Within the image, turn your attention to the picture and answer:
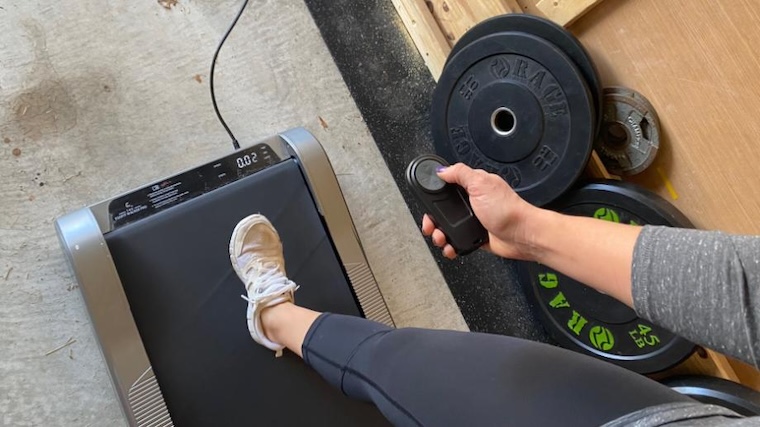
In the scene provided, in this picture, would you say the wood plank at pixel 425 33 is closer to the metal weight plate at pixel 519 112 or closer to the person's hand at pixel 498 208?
the metal weight plate at pixel 519 112

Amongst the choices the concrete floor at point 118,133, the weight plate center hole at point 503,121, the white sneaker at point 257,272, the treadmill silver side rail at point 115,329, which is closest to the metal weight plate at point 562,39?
the weight plate center hole at point 503,121

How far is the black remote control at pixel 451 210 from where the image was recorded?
3.13ft

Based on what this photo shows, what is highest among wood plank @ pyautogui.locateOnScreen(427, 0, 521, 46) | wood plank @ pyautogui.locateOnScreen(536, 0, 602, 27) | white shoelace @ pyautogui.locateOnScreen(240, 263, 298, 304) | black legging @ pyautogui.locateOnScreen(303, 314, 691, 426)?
wood plank @ pyautogui.locateOnScreen(427, 0, 521, 46)

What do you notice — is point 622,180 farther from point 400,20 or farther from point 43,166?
point 43,166

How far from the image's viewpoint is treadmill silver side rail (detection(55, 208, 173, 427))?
3.30ft

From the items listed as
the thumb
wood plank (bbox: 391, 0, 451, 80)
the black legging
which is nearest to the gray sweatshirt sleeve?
the black legging

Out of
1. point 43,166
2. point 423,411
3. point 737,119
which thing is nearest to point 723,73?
point 737,119

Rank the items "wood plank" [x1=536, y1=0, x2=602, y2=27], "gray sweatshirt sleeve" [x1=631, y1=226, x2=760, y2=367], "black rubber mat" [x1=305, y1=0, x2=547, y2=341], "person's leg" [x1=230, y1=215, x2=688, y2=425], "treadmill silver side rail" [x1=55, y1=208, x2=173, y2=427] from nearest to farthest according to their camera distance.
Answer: "gray sweatshirt sleeve" [x1=631, y1=226, x2=760, y2=367] < "person's leg" [x1=230, y1=215, x2=688, y2=425] < "treadmill silver side rail" [x1=55, y1=208, x2=173, y2=427] < "wood plank" [x1=536, y1=0, x2=602, y2=27] < "black rubber mat" [x1=305, y1=0, x2=547, y2=341]

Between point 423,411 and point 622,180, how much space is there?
2.40 ft

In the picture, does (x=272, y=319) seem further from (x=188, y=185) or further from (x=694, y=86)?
(x=694, y=86)

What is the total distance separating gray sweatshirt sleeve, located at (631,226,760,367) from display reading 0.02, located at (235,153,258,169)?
0.71m

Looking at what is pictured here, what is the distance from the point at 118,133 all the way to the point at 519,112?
2.58 ft

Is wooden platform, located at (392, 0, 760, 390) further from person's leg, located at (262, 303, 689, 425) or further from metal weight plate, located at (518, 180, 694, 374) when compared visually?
person's leg, located at (262, 303, 689, 425)

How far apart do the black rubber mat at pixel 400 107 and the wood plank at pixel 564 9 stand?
30 cm
